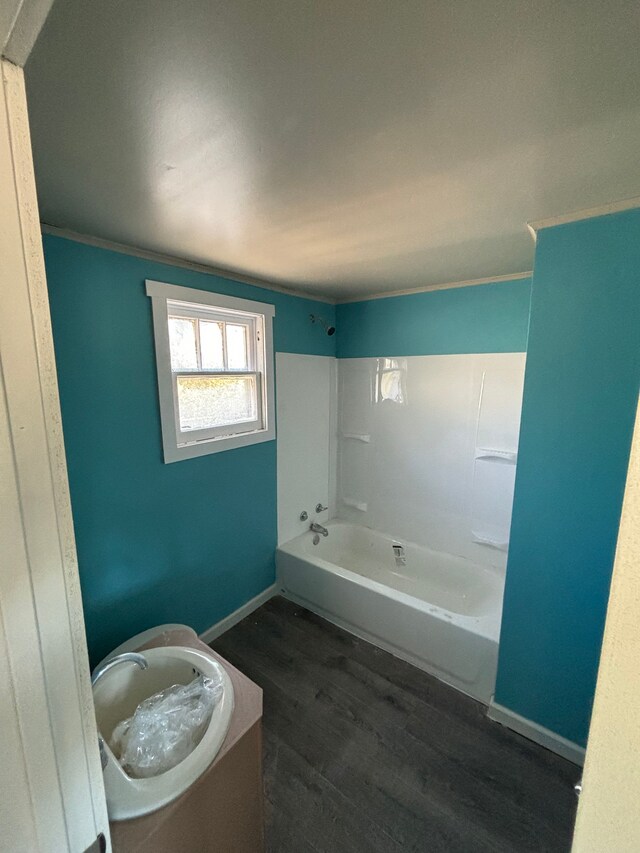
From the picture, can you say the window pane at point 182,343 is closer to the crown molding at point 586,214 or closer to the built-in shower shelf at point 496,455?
the crown molding at point 586,214

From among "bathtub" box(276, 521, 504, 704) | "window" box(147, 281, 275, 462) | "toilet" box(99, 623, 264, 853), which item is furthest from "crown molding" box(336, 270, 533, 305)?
"toilet" box(99, 623, 264, 853)

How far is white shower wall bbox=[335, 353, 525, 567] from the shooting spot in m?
2.45

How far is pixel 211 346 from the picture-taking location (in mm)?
2256

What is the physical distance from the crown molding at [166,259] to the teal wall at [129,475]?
26mm

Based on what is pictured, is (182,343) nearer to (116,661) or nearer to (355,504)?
(116,661)

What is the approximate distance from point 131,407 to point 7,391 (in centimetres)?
155

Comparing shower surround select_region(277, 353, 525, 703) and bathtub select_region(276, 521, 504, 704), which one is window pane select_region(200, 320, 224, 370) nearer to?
shower surround select_region(277, 353, 525, 703)

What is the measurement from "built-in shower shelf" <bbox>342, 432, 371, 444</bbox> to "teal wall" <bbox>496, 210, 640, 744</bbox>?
1596 mm

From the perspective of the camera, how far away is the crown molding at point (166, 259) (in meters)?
1.55

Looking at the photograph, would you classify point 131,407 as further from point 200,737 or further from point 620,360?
point 620,360

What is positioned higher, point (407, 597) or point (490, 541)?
point (490, 541)

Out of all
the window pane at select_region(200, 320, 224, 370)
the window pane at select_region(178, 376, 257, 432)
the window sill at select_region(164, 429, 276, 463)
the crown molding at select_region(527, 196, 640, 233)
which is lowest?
the window sill at select_region(164, 429, 276, 463)

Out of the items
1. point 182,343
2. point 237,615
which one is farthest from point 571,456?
point 237,615

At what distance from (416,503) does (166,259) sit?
8.27ft
